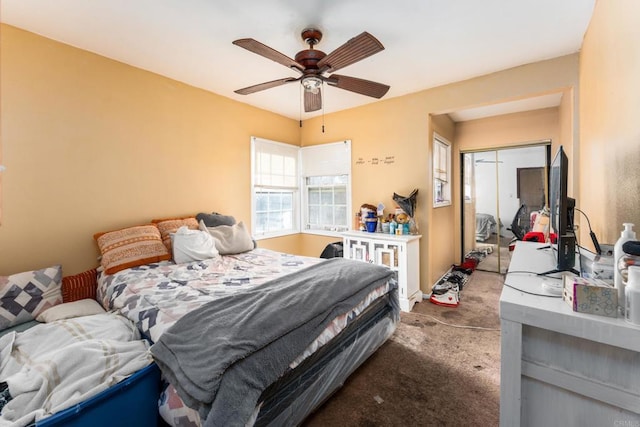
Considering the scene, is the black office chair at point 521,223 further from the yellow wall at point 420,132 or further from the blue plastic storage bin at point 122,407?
the blue plastic storage bin at point 122,407

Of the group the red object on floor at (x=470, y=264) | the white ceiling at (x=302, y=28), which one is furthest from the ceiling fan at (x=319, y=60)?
the red object on floor at (x=470, y=264)

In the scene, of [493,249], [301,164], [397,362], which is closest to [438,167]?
[493,249]

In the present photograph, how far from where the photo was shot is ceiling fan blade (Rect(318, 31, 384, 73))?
1614 mm

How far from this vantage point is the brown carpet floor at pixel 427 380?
1.65 m

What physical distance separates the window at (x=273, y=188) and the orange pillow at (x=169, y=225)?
1.00m

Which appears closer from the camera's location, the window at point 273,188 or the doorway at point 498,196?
the window at point 273,188

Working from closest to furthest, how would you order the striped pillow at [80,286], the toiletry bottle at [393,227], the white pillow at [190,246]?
the striped pillow at [80,286], the white pillow at [190,246], the toiletry bottle at [393,227]

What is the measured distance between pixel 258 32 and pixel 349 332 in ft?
8.05

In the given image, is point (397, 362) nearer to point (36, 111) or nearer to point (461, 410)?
point (461, 410)

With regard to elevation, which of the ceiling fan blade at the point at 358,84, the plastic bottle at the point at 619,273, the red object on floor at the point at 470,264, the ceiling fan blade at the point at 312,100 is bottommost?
the red object on floor at the point at 470,264

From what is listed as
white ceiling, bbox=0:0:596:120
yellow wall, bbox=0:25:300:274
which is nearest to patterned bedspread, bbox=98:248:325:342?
yellow wall, bbox=0:25:300:274

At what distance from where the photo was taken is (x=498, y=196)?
14.3ft

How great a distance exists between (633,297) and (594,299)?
0.09 m

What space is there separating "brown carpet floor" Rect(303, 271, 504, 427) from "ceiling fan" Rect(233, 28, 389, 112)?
2260 mm
